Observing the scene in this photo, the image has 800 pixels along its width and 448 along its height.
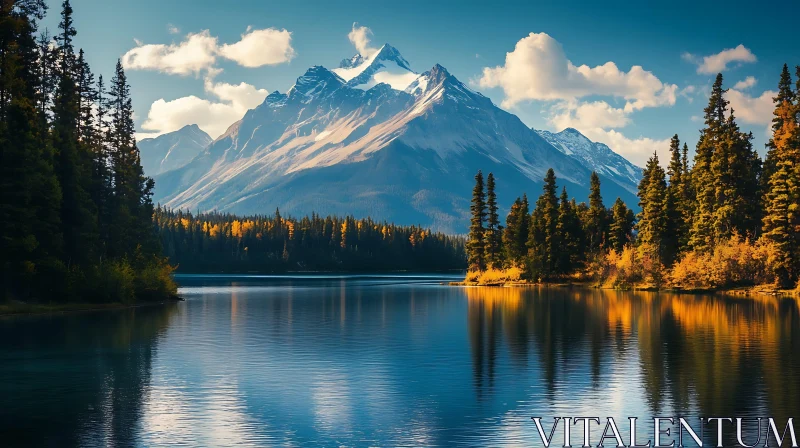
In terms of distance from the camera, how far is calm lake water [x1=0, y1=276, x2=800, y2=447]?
2761cm

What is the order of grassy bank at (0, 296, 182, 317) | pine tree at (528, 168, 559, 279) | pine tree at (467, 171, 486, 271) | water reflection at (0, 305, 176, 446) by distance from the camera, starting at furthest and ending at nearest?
pine tree at (467, 171, 486, 271), pine tree at (528, 168, 559, 279), grassy bank at (0, 296, 182, 317), water reflection at (0, 305, 176, 446)

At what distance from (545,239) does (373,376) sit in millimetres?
117573

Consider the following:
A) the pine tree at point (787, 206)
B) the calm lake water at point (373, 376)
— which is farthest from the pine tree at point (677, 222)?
the calm lake water at point (373, 376)

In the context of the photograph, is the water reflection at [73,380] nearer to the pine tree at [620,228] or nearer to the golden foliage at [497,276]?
the pine tree at [620,228]

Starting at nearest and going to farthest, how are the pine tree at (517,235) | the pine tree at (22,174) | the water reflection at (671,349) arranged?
the water reflection at (671,349), the pine tree at (22,174), the pine tree at (517,235)

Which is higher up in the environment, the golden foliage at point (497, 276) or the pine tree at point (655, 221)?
the pine tree at point (655, 221)

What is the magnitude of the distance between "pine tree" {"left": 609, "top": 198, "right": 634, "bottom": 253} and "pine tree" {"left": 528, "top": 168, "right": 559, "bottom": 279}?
10298mm

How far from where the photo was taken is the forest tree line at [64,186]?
225 ft

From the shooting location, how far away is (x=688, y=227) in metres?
129

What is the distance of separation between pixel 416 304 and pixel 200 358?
57192 millimetres

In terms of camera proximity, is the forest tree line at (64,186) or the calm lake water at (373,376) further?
the forest tree line at (64,186)

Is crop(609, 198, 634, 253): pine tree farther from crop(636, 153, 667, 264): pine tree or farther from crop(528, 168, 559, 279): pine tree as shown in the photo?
crop(636, 153, 667, 264): pine tree

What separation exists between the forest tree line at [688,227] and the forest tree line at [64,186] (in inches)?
2899

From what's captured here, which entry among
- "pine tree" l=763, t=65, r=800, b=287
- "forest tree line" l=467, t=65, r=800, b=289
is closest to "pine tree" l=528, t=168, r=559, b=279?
"forest tree line" l=467, t=65, r=800, b=289
